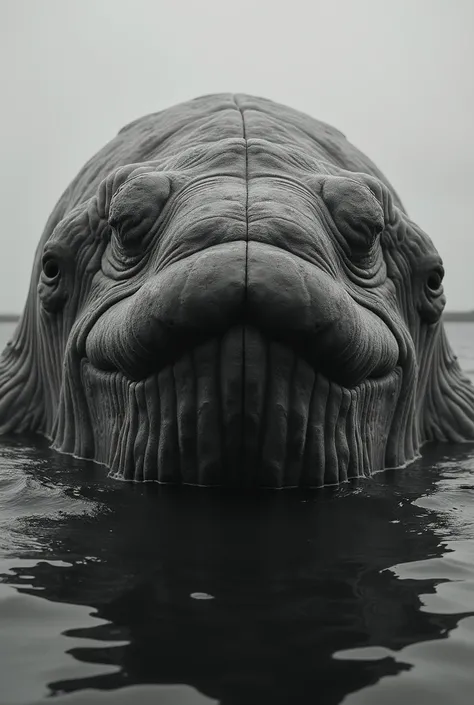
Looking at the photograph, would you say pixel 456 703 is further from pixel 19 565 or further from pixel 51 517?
pixel 51 517

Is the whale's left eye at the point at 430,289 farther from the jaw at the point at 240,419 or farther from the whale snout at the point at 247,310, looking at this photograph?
the whale snout at the point at 247,310

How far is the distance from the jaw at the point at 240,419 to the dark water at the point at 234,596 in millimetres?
144

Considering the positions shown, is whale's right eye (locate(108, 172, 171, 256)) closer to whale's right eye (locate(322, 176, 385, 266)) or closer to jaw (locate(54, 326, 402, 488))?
jaw (locate(54, 326, 402, 488))

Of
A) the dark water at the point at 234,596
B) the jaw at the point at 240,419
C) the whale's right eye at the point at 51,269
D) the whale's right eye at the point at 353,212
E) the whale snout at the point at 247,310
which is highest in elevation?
the whale's right eye at the point at 353,212

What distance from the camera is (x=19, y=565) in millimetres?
2766

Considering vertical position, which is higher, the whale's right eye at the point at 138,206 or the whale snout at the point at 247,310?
the whale's right eye at the point at 138,206

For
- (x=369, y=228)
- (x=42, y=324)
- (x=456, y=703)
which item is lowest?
(x=456, y=703)

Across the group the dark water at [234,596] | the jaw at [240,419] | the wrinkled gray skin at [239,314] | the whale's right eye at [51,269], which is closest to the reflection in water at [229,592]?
the dark water at [234,596]

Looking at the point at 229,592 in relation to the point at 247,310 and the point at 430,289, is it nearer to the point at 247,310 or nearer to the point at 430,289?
the point at 247,310

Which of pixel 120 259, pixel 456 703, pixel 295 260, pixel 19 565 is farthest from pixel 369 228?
pixel 456 703

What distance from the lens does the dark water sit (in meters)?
1.94

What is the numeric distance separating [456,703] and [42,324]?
3969 millimetres

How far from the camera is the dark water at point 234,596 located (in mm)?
1944

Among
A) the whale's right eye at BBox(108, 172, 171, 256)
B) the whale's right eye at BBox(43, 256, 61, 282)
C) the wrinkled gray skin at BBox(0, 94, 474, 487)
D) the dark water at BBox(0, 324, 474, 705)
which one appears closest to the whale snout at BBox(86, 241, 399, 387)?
the wrinkled gray skin at BBox(0, 94, 474, 487)
